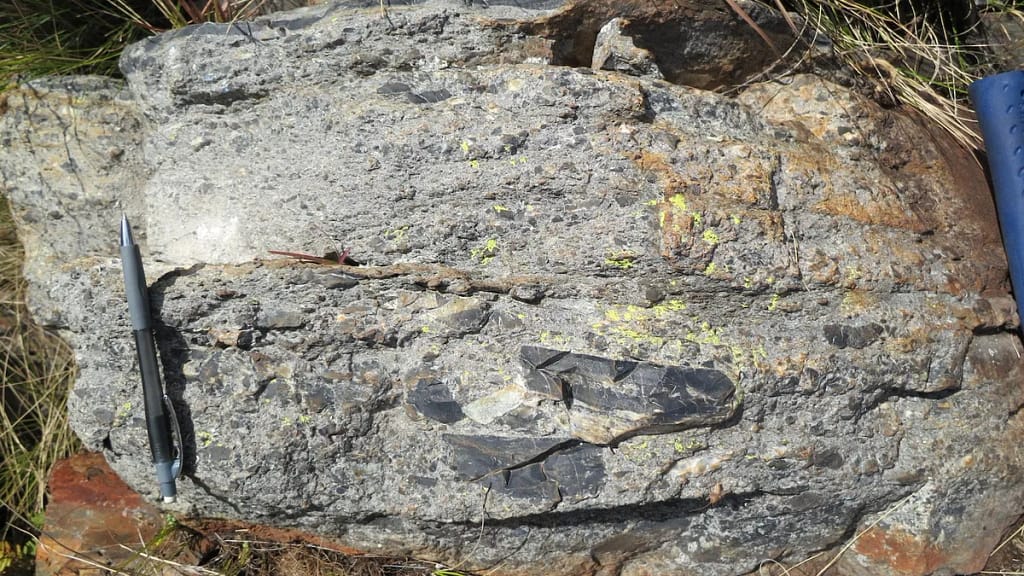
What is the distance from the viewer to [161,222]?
2.37 metres

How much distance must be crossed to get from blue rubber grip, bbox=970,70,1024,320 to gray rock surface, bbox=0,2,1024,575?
254mm

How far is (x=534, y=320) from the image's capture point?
211 centimetres

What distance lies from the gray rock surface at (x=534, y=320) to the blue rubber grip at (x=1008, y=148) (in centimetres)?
25

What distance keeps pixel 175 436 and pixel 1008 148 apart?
2.63 meters

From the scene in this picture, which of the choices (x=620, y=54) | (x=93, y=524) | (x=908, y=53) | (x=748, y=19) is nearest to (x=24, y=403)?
(x=93, y=524)

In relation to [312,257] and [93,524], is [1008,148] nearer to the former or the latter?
[312,257]

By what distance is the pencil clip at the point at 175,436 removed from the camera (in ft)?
6.94

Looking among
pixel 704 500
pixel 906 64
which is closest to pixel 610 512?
pixel 704 500

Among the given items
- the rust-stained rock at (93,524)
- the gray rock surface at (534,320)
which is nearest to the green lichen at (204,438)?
the gray rock surface at (534,320)

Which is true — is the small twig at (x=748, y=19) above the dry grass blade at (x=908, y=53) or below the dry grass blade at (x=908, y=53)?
above

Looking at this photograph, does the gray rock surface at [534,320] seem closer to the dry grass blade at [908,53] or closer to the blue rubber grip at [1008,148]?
the blue rubber grip at [1008,148]

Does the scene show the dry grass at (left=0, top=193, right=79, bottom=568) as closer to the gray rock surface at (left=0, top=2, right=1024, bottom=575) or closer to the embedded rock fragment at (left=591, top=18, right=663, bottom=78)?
the gray rock surface at (left=0, top=2, right=1024, bottom=575)

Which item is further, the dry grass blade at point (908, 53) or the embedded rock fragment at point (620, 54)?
the dry grass blade at point (908, 53)

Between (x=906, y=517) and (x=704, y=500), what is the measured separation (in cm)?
62
